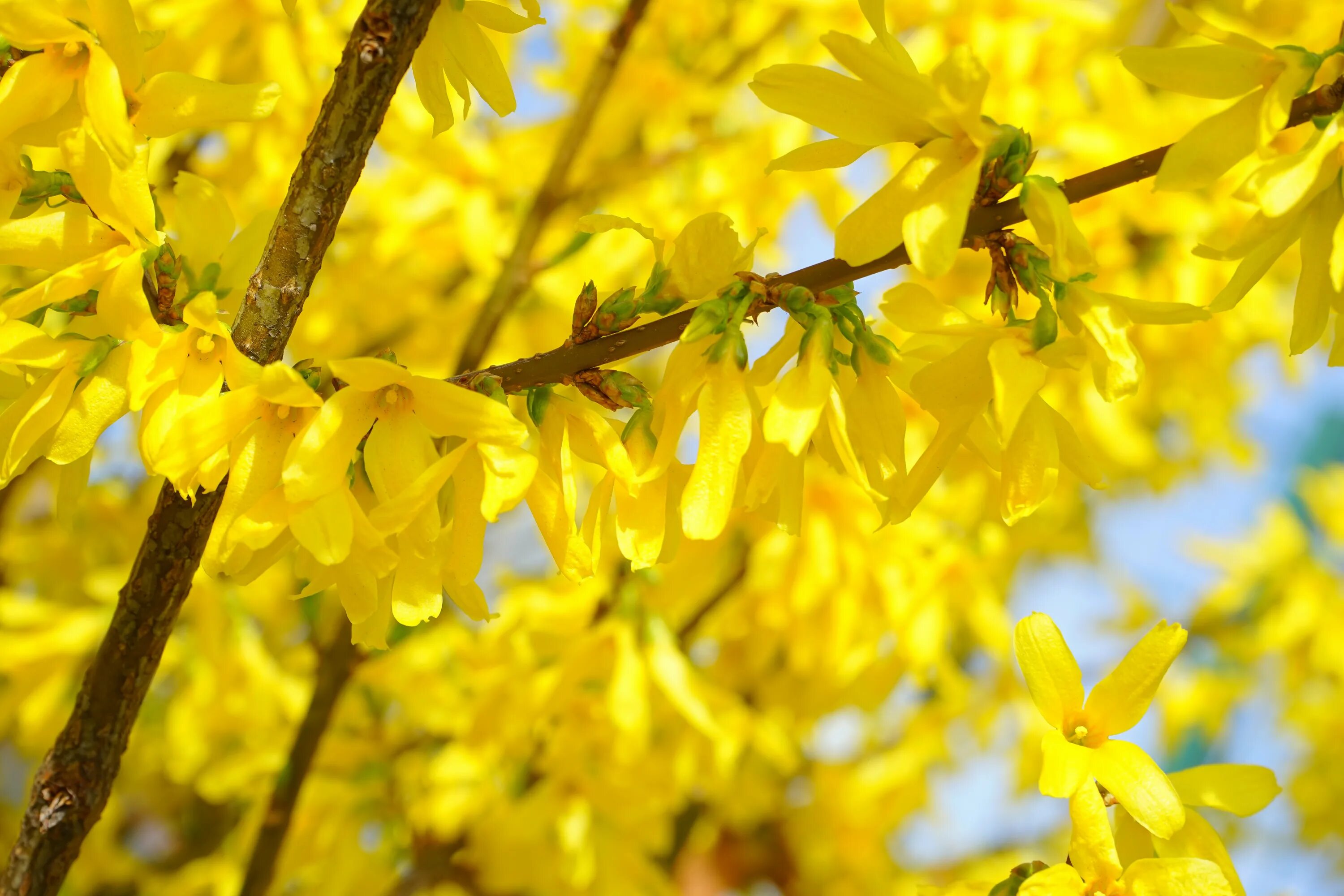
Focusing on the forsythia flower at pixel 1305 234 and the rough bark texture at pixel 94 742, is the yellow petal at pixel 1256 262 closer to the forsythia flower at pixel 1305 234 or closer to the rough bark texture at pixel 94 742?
the forsythia flower at pixel 1305 234

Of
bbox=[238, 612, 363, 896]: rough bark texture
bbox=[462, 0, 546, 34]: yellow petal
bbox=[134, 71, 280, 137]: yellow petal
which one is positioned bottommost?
bbox=[238, 612, 363, 896]: rough bark texture

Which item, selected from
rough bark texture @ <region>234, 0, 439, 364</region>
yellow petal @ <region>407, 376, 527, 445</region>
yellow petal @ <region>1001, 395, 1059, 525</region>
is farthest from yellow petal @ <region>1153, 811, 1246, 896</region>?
rough bark texture @ <region>234, 0, 439, 364</region>

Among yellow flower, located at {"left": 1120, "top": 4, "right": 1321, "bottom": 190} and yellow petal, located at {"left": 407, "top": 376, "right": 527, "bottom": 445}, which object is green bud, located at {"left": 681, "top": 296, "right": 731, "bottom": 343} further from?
yellow flower, located at {"left": 1120, "top": 4, "right": 1321, "bottom": 190}

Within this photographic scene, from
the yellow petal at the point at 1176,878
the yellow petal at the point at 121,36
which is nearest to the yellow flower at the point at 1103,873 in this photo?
the yellow petal at the point at 1176,878

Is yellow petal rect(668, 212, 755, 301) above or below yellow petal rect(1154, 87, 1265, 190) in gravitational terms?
below

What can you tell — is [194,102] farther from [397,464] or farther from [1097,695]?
[1097,695]
